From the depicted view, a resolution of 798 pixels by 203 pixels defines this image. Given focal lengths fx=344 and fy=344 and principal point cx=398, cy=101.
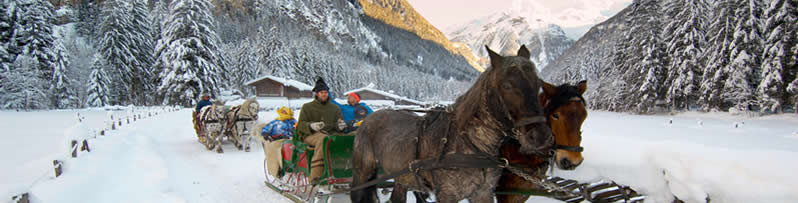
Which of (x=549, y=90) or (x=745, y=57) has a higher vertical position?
(x=745, y=57)

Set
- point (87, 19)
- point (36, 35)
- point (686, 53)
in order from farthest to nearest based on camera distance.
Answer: point (87, 19) < point (36, 35) < point (686, 53)

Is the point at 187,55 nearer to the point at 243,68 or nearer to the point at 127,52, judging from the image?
the point at 127,52

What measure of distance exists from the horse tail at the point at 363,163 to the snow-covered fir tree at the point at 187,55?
28713mm

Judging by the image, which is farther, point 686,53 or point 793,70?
point 686,53

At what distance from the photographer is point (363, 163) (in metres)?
3.60

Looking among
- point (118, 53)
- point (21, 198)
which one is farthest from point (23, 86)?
point (21, 198)

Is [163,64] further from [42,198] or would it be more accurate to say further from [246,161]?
[42,198]

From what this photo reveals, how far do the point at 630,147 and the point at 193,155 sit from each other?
10.9 metres

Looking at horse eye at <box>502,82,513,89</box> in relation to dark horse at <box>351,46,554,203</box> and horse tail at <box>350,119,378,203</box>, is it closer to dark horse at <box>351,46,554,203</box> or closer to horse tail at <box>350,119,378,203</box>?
dark horse at <box>351,46,554,203</box>

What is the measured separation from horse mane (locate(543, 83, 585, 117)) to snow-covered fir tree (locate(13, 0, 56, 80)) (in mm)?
37712

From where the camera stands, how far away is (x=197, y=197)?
5.75 m

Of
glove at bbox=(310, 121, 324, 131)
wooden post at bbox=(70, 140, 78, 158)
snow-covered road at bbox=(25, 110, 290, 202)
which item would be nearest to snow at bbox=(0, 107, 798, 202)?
snow-covered road at bbox=(25, 110, 290, 202)

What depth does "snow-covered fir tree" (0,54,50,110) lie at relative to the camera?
2424 centimetres

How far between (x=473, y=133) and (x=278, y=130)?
16.2 ft
